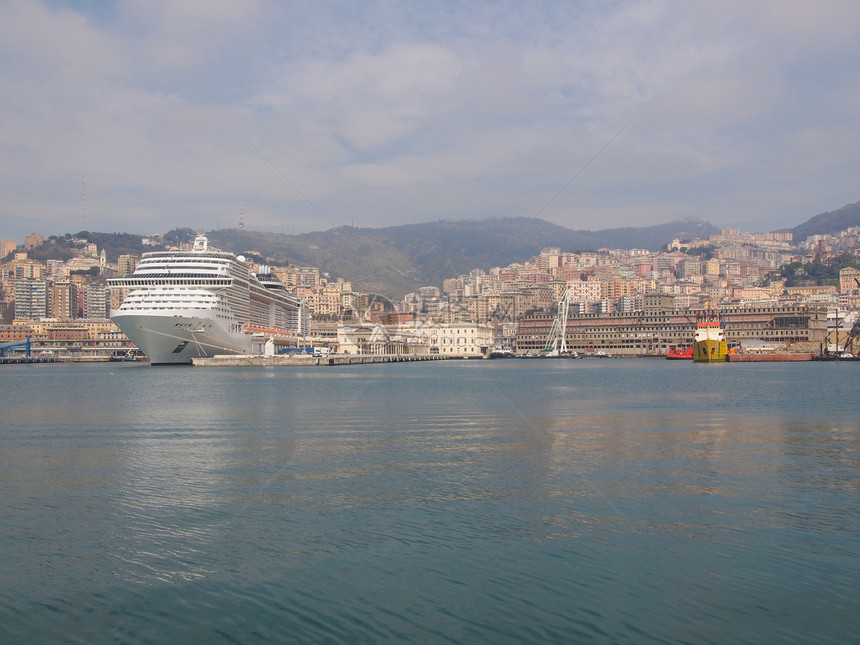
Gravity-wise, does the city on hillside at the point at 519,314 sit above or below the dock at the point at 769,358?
Result: above

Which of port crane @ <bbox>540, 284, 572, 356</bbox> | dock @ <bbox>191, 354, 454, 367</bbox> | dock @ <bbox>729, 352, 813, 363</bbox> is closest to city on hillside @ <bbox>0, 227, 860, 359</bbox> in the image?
port crane @ <bbox>540, 284, 572, 356</bbox>

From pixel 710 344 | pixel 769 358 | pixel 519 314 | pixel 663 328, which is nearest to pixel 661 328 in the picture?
pixel 663 328

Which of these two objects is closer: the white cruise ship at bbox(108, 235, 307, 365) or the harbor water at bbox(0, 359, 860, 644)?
the harbor water at bbox(0, 359, 860, 644)

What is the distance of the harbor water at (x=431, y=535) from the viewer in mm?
6582

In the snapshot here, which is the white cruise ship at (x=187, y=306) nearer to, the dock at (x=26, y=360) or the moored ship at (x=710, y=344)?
the moored ship at (x=710, y=344)

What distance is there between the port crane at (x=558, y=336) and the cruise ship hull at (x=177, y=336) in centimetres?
6510

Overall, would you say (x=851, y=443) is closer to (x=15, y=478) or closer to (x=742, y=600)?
(x=742, y=600)

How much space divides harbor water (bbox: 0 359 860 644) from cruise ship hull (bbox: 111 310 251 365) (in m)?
36.7

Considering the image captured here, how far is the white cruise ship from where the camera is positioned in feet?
178

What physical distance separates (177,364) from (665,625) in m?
61.5

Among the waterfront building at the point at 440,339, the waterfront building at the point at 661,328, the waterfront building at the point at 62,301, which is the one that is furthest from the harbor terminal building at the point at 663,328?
the waterfront building at the point at 62,301

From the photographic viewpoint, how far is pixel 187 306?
54.9 metres

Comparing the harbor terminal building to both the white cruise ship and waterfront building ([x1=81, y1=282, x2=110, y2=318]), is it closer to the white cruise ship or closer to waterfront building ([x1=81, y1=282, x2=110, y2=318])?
the white cruise ship

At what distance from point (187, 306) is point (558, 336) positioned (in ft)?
254
